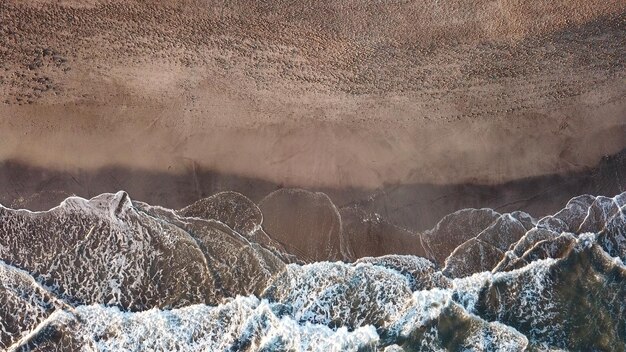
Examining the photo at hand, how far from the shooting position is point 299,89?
7.78 meters

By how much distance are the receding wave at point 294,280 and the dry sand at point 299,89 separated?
0.75 metres

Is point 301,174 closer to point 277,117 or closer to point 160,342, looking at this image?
point 277,117

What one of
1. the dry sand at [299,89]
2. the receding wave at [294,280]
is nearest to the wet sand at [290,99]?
the dry sand at [299,89]

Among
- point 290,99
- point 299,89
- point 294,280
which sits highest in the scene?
point 299,89

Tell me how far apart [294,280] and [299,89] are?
2974mm

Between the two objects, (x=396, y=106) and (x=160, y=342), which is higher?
(x=396, y=106)

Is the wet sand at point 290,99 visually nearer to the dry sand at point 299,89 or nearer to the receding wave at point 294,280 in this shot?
the dry sand at point 299,89

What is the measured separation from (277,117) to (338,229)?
1999 millimetres

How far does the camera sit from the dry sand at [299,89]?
771 centimetres

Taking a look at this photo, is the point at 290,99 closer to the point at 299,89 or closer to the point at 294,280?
the point at 299,89

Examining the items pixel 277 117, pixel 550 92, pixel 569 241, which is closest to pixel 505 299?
pixel 569 241

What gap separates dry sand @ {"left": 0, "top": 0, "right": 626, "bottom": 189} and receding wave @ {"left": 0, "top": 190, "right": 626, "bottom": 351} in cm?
75

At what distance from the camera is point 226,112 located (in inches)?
306

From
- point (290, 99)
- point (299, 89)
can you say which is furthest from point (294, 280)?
point (299, 89)
